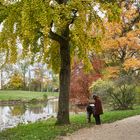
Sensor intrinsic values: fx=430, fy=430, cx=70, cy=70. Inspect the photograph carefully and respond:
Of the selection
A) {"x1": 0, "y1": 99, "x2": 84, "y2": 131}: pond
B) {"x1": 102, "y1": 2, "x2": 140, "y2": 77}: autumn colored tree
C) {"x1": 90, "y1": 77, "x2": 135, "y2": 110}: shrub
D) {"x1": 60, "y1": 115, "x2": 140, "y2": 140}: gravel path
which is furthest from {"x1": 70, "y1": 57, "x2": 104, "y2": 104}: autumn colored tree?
{"x1": 60, "y1": 115, "x2": 140, "y2": 140}: gravel path

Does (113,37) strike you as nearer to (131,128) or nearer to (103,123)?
(103,123)

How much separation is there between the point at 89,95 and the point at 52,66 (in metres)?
25.1

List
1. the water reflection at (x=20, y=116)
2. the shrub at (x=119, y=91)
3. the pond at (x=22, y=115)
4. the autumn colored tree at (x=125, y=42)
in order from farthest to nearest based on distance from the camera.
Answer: the autumn colored tree at (x=125, y=42), the shrub at (x=119, y=91), the water reflection at (x=20, y=116), the pond at (x=22, y=115)

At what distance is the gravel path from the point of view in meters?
15.9

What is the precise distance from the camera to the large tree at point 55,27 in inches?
706

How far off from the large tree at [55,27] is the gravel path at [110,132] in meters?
2.74

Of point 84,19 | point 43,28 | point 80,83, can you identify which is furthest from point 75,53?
point 80,83

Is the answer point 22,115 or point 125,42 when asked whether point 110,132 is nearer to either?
point 125,42

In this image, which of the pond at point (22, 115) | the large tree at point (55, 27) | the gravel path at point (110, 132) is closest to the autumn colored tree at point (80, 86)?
the pond at point (22, 115)

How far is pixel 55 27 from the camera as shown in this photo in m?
20.0

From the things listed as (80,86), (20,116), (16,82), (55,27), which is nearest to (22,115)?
(20,116)

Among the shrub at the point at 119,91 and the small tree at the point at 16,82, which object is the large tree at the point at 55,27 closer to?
the shrub at the point at 119,91

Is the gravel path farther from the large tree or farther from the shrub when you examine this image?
the shrub

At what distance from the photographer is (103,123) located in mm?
21156
